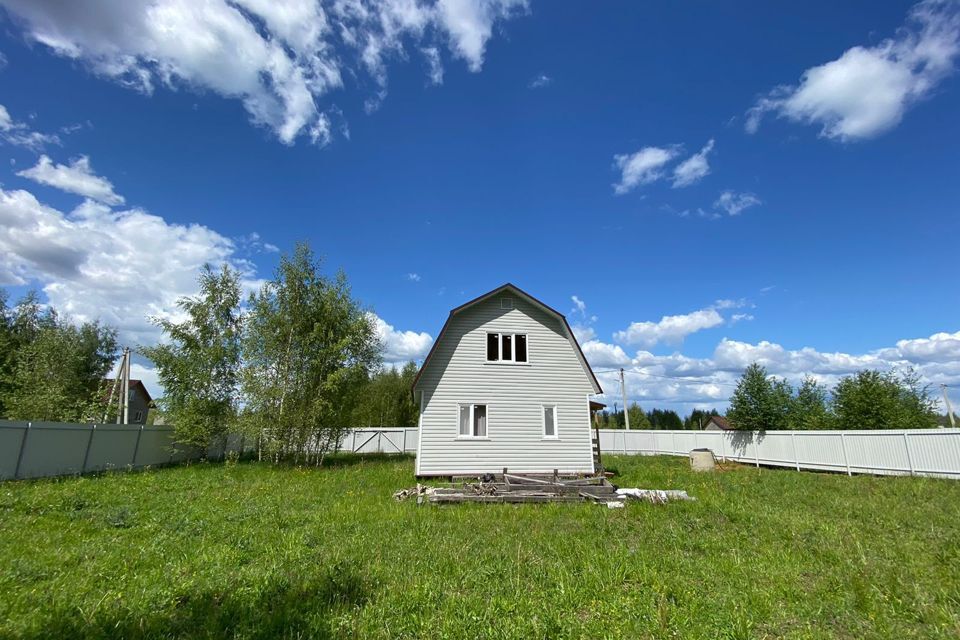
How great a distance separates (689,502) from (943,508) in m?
5.70

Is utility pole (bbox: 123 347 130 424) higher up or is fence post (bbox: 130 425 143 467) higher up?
utility pole (bbox: 123 347 130 424)

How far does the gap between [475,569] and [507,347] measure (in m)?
12.3

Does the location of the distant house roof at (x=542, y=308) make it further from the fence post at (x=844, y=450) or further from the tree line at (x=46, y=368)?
the tree line at (x=46, y=368)

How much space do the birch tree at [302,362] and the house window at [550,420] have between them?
Answer: 1002 centimetres

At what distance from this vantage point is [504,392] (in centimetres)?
1772

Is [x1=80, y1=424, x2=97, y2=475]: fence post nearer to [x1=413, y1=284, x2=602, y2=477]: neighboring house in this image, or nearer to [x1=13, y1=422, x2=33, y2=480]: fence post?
[x1=13, y1=422, x2=33, y2=480]: fence post

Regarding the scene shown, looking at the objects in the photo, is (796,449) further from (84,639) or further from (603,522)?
(84,639)

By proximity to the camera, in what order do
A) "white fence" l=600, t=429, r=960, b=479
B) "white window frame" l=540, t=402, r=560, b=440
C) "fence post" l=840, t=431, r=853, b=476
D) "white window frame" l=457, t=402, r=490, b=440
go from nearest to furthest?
"white fence" l=600, t=429, r=960, b=479
"white window frame" l=457, t=402, r=490, b=440
"white window frame" l=540, t=402, r=560, b=440
"fence post" l=840, t=431, r=853, b=476

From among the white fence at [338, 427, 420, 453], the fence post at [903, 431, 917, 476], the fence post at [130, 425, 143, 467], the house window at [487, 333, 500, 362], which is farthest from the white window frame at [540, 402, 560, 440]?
the fence post at [130, 425, 143, 467]

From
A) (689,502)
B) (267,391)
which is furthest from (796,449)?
(267,391)

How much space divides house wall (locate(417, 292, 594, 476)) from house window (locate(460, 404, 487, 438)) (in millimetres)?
232

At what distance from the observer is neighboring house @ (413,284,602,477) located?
17031mm

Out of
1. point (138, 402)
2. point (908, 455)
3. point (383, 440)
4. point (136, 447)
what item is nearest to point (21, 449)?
point (136, 447)

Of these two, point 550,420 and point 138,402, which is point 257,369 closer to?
point 550,420
